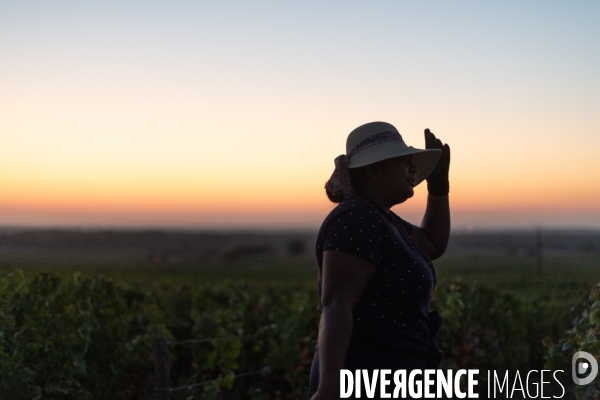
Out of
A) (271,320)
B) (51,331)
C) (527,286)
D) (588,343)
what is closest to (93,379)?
(51,331)

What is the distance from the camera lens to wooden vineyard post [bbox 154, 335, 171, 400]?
5367 millimetres

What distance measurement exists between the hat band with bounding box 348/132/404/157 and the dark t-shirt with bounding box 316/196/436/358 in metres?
0.25

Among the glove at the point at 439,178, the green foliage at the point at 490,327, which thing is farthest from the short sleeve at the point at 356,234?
the green foliage at the point at 490,327

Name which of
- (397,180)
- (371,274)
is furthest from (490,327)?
(371,274)

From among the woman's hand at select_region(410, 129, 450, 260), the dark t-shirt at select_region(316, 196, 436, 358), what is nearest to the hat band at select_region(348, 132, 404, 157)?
the dark t-shirt at select_region(316, 196, 436, 358)

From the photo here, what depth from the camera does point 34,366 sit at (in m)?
5.69

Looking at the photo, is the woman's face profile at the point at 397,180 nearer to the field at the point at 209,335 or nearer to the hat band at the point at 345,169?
the hat band at the point at 345,169

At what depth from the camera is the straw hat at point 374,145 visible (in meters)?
2.72

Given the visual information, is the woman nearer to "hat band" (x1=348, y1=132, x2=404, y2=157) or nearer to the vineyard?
"hat band" (x1=348, y1=132, x2=404, y2=157)

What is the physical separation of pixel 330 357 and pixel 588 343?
9.37 feet

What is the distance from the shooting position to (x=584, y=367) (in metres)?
4.50

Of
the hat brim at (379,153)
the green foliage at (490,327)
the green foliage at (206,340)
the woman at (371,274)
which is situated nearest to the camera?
the woman at (371,274)

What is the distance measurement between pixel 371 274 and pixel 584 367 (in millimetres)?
2718

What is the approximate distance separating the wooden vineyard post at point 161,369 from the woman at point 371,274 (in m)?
2.97
